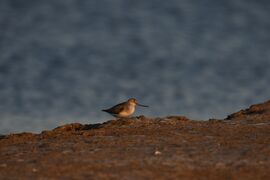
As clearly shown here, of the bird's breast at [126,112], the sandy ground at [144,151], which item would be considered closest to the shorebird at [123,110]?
the bird's breast at [126,112]

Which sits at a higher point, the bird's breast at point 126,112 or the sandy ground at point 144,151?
the bird's breast at point 126,112

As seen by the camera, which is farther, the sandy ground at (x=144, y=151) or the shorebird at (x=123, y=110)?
the shorebird at (x=123, y=110)

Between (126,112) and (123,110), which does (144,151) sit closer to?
(126,112)

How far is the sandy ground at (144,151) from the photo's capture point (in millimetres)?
10953

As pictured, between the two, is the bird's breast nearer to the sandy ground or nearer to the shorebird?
the shorebird

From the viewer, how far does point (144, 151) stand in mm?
12461

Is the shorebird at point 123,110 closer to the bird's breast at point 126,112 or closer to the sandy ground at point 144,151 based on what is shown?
the bird's breast at point 126,112

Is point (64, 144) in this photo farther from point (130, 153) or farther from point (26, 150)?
point (130, 153)

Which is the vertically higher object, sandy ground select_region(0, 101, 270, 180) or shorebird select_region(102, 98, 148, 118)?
shorebird select_region(102, 98, 148, 118)

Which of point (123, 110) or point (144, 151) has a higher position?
point (123, 110)

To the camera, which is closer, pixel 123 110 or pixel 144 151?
pixel 144 151

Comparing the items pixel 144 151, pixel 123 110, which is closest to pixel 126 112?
pixel 123 110

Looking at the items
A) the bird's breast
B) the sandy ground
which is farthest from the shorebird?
the sandy ground

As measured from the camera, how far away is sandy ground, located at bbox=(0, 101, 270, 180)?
35.9 ft
